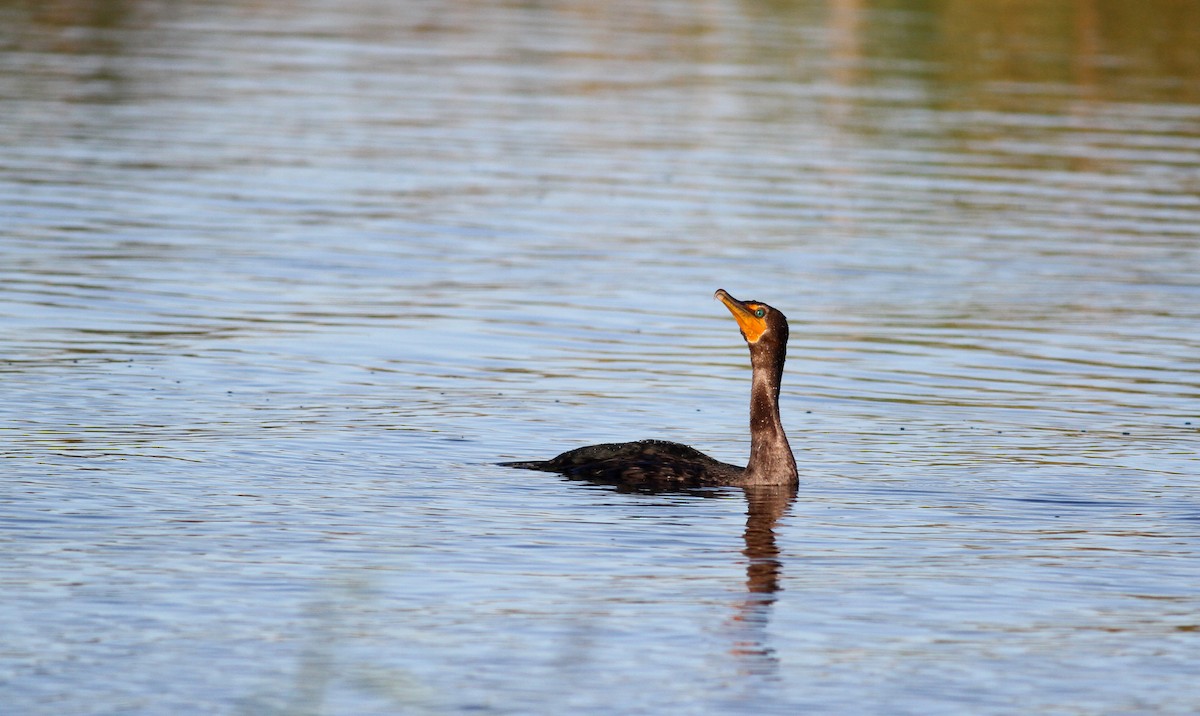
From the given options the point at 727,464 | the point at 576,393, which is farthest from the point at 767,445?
the point at 576,393

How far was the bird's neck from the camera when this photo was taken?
1500cm

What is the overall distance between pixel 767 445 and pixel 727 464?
0.42 meters

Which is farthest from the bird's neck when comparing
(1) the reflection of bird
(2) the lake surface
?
(2) the lake surface

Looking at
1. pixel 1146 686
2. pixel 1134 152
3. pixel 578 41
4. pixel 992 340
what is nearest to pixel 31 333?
pixel 992 340

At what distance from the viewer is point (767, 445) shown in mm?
15023

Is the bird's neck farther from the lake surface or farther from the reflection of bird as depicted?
the lake surface

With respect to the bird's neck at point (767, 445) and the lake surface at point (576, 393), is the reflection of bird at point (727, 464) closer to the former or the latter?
the bird's neck at point (767, 445)

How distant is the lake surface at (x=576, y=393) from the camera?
1093 cm

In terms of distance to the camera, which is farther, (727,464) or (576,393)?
(576,393)

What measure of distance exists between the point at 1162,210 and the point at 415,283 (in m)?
12.1

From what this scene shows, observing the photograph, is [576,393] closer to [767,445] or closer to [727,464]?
[727,464]

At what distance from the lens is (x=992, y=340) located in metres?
21.7

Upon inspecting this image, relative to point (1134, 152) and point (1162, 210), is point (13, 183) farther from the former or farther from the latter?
point (1134, 152)

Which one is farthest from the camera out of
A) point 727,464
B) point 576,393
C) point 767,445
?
point 576,393
